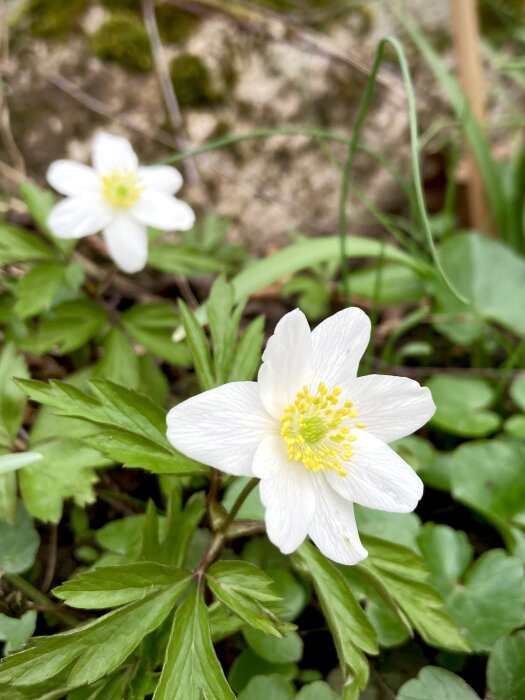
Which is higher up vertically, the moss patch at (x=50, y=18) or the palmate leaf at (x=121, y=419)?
the moss patch at (x=50, y=18)

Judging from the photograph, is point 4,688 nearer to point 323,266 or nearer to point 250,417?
point 250,417

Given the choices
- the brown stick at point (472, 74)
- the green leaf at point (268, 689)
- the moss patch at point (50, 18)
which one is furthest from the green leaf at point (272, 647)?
the moss patch at point (50, 18)

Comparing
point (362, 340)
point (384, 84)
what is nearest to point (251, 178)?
point (384, 84)

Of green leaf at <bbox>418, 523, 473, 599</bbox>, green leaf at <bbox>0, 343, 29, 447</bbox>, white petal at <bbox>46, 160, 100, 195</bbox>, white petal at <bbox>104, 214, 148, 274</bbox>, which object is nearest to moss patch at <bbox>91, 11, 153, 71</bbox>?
white petal at <bbox>46, 160, 100, 195</bbox>

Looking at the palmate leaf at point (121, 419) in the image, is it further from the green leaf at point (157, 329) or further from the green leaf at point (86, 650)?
the green leaf at point (157, 329)

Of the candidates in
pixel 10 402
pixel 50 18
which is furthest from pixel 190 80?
pixel 10 402

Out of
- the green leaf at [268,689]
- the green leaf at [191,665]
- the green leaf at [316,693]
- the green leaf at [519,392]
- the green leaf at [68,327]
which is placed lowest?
the green leaf at [268,689]

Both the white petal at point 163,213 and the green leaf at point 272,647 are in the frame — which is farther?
the white petal at point 163,213
